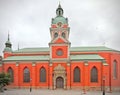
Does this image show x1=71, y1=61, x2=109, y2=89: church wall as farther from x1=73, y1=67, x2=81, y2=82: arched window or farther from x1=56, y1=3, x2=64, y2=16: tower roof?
x1=56, y1=3, x2=64, y2=16: tower roof

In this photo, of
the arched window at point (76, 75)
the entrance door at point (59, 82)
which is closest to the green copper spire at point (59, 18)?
the arched window at point (76, 75)

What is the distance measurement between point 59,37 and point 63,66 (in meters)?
9.15

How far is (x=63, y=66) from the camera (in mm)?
61406

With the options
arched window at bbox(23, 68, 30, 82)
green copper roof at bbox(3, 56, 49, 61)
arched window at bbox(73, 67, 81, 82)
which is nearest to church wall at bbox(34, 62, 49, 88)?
green copper roof at bbox(3, 56, 49, 61)

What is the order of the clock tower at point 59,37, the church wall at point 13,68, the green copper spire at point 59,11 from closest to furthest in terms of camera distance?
1. the clock tower at point 59,37
2. the church wall at point 13,68
3. the green copper spire at point 59,11

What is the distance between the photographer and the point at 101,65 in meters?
59.8

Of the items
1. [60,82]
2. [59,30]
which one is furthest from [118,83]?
[59,30]

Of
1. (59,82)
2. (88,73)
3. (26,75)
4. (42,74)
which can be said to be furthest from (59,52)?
(26,75)

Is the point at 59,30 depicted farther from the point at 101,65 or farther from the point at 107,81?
the point at 107,81

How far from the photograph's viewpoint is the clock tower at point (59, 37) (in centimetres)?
6297

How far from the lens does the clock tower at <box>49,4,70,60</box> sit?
6297 cm

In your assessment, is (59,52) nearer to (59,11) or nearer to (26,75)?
(26,75)

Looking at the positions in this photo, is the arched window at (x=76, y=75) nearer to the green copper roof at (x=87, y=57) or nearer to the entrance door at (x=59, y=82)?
the green copper roof at (x=87, y=57)

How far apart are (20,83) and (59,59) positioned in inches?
565
